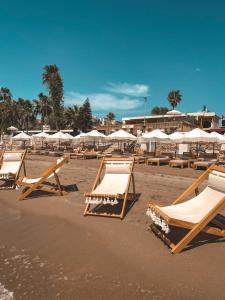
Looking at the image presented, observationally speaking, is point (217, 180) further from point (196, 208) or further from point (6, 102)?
point (6, 102)

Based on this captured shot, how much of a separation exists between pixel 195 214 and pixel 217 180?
27.1 inches

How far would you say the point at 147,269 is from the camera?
296 cm

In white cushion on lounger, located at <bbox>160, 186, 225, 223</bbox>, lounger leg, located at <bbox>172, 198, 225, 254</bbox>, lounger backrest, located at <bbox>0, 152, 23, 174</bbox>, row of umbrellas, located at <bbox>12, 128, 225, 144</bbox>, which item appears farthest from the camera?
row of umbrellas, located at <bbox>12, 128, 225, 144</bbox>

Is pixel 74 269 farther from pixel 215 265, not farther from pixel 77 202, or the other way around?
pixel 77 202

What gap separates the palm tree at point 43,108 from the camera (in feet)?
190

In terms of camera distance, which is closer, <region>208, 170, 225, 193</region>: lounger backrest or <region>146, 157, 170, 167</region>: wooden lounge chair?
<region>208, 170, 225, 193</region>: lounger backrest

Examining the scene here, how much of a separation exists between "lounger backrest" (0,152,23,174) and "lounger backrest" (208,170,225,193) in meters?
5.54

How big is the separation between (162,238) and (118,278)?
109cm

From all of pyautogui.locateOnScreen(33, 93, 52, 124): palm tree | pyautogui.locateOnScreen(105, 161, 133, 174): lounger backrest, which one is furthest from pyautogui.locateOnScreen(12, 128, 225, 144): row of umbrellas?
pyautogui.locateOnScreen(33, 93, 52, 124): palm tree

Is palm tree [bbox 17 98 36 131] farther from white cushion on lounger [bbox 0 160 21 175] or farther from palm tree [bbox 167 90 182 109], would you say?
white cushion on lounger [bbox 0 160 21 175]

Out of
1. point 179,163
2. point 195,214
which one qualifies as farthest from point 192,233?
point 179,163

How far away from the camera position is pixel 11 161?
778 centimetres

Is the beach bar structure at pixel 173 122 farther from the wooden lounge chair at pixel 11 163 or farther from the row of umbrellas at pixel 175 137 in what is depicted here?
the wooden lounge chair at pixel 11 163

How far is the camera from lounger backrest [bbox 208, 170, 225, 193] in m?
3.86
